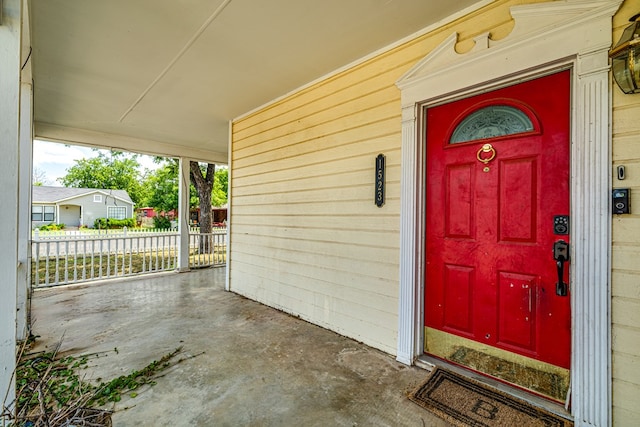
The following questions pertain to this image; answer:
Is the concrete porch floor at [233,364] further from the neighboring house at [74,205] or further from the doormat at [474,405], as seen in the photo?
the neighboring house at [74,205]

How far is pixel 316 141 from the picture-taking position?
3166mm

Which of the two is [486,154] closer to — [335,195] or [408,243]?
[408,243]

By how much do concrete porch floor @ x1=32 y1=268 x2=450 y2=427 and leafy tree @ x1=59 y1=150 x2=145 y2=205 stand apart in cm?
2799

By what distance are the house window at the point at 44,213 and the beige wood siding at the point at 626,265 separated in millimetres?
31334

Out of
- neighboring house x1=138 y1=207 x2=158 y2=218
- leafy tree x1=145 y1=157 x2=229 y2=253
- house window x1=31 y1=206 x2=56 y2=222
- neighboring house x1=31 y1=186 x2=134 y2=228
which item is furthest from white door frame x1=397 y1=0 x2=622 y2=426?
neighboring house x1=138 y1=207 x2=158 y2=218

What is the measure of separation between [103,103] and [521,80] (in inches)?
191

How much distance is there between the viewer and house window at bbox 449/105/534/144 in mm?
1880

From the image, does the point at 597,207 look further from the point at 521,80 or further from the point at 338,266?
the point at 338,266

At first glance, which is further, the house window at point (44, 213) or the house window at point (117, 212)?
the house window at point (117, 212)

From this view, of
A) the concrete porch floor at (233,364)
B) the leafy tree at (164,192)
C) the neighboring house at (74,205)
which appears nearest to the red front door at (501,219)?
the concrete porch floor at (233,364)

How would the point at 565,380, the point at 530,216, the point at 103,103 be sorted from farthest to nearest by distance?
1. the point at 103,103
2. the point at 530,216
3. the point at 565,380

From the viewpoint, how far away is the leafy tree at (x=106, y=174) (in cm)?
2711

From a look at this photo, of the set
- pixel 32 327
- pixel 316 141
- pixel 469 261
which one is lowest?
pixel 32 327

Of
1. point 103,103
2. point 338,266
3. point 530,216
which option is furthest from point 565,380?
point 103,103
